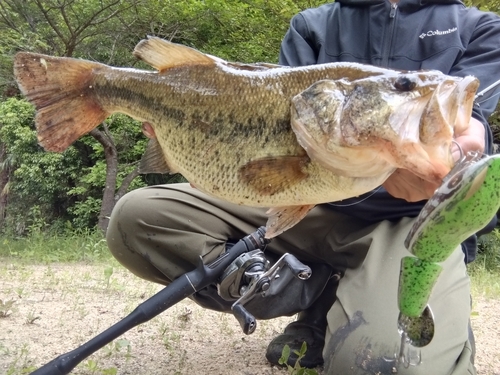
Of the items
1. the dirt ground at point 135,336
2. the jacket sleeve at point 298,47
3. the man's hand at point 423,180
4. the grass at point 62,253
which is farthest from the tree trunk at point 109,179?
the man's hand at point 423,180

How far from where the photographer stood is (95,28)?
38.4 feet

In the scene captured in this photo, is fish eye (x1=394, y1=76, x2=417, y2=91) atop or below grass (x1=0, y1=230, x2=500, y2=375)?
atop

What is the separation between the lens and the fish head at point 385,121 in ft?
4.06

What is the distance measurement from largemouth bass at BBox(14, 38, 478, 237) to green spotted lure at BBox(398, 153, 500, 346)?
178 mm

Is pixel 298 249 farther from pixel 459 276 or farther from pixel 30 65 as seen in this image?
pixel 30 65

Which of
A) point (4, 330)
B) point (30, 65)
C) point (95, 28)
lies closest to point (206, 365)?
point (4, 330)

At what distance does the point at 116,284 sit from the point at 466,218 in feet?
11.7

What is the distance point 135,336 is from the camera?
9.57ft

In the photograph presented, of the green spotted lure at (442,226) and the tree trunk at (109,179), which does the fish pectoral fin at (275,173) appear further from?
the tree trunk at (109,179)

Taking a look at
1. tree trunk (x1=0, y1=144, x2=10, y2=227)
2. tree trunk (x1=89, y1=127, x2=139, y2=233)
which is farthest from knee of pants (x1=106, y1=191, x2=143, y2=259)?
tree trunk (x1=0, y1=144, x2=10, y2=227)

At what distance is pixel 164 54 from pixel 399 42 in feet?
4.29

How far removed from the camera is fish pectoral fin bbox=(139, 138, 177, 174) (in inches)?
71.0

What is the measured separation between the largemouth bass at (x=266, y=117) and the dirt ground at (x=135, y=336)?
1134mm

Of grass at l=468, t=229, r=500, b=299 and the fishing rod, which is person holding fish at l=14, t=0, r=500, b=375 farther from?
grass at l=468, t=229, r=500, b=299
